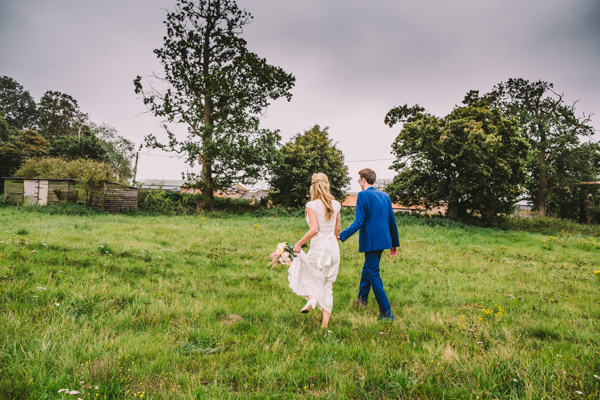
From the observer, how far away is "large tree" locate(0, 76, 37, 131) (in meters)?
58.6

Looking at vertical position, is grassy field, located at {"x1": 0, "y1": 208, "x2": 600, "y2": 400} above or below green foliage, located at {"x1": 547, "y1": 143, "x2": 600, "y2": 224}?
below

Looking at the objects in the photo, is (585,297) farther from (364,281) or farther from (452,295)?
(364,281)

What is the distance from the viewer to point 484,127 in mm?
19719

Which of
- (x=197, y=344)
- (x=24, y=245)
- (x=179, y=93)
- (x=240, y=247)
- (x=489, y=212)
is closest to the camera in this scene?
(x=197, y=344)

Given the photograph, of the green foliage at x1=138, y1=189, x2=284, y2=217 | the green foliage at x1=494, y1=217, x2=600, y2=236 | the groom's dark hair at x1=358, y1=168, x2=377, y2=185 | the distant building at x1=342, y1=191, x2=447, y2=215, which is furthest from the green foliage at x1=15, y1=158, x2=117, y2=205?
the green foliage at x1=494, y1=217, x2=600, y2=236

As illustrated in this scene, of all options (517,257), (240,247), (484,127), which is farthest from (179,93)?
(517,257)

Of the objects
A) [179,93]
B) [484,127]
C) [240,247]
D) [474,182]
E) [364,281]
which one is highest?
[179,93]

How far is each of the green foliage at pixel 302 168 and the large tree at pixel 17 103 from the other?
6244 centimetres

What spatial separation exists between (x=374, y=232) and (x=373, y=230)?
0.03m

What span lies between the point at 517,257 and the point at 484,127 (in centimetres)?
1333

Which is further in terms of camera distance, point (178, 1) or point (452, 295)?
point (178, 1)

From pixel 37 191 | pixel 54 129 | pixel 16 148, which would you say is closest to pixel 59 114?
pixel 54 129

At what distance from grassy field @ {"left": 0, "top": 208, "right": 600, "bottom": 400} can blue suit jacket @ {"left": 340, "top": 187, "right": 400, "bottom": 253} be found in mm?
1071

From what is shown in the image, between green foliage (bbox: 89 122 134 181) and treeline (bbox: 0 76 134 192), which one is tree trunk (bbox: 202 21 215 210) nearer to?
treeline (bbox: 0 76 134 192)
